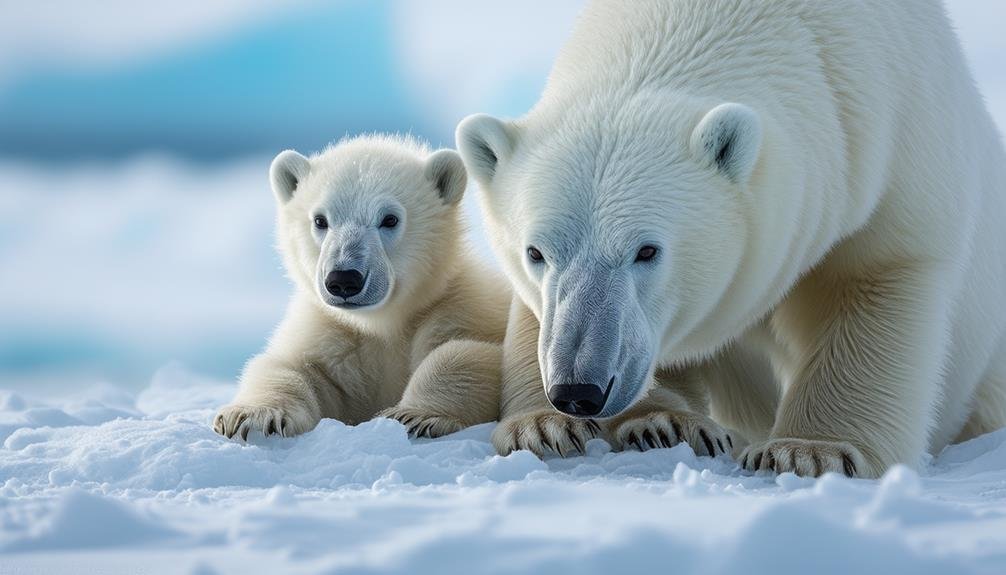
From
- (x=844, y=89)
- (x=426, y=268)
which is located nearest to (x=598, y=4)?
(x=844, y=89)

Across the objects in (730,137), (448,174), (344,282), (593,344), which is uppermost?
(448,174)

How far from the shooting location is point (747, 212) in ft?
11.0

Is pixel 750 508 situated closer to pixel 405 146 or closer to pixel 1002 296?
pixel 1002 296

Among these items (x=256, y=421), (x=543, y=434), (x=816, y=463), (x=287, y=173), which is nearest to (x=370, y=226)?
(x=287, y=173)

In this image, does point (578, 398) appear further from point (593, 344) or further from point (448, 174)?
point (448, 174)

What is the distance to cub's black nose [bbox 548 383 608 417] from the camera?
2.99 meters

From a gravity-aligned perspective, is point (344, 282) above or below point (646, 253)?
above

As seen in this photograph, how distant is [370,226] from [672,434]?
1.61 meters

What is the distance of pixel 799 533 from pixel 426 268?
3081 mm

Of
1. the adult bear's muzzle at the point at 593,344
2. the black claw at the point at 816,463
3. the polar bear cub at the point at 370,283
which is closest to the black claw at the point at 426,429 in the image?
the polar bear cub at the point at 370,283

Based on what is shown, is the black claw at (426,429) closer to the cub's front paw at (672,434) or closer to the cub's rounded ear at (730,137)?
the cub's front paw at (672,434)

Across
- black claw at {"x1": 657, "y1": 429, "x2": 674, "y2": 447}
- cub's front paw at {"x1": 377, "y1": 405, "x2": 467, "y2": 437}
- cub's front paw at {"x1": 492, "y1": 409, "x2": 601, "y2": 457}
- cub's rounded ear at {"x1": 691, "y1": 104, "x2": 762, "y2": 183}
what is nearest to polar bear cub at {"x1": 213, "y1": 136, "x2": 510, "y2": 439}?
cub's front paw at {"x1": 377, "y1": 405, "x2": 467, "y2": 437}

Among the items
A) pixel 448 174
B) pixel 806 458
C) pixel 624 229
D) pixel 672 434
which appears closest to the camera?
pixel 624 229

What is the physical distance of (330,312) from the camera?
16.3 feet
